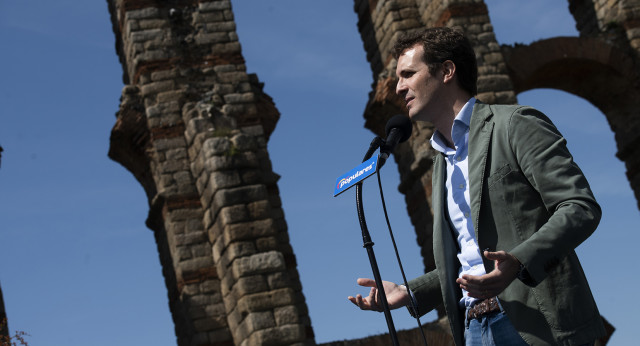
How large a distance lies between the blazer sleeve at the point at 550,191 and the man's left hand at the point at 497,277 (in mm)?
37

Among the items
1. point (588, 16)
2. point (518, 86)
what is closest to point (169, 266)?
point (518, 86)

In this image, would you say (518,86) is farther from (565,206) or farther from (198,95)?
(565,206)

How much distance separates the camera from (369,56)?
1477cm

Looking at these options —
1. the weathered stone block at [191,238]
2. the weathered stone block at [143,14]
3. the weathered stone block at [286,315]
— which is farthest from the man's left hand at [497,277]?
the weathered stone block at [143,14]

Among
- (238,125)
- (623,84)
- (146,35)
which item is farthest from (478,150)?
(623,84)

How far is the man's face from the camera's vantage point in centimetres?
302

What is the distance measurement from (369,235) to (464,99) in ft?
2.01

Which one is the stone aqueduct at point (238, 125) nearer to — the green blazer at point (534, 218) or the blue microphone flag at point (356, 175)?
the blue microphone flag at point (356, 175)

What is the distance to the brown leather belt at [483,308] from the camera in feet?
8.80

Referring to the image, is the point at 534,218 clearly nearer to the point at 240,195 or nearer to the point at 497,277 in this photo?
the point at 497,277

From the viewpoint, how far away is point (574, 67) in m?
14.1

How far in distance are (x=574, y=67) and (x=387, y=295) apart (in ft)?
39.3

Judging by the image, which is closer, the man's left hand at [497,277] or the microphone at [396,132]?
the man's left hand at [497,277]

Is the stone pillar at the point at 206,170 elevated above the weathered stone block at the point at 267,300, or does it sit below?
above
